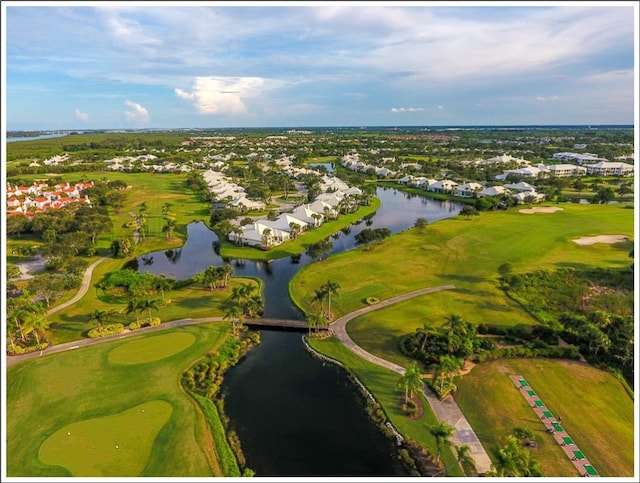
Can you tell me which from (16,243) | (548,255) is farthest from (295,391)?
(16,243)

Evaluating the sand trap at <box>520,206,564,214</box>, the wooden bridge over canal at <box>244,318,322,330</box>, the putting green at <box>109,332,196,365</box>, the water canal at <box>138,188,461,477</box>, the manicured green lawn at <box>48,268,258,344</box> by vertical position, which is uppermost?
the sand trap at <box>520,206,564,214</box>

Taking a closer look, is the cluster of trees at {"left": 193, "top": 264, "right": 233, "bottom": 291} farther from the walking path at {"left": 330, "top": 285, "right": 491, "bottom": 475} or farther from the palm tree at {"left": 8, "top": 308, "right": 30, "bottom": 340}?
the palm tree at {"left": 8, "top": 308, "right": 30, "bottom": 340}

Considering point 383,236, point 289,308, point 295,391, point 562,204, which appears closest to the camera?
point 295,391

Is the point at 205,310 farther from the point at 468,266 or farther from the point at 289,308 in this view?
the point at 468,266

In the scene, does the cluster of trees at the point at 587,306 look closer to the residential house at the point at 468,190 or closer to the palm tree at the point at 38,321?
the palm tree at the point at 38,321

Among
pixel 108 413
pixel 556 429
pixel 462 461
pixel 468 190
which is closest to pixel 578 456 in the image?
pixel 556 429

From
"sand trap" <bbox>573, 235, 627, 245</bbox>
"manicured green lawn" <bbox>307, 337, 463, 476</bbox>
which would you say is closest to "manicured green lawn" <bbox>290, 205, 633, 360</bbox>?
"sand trap" <bbox>573, 235, 627, 245</bbox>

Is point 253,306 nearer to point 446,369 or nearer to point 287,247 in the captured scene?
point 446,369
